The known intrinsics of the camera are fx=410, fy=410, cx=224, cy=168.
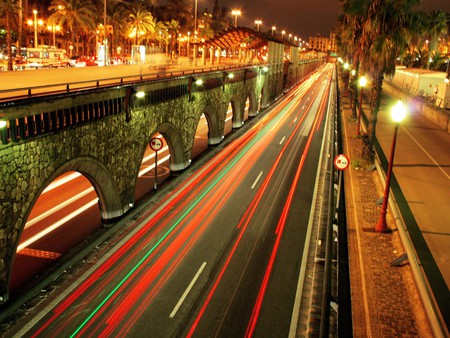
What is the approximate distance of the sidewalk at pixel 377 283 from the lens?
11.4 m

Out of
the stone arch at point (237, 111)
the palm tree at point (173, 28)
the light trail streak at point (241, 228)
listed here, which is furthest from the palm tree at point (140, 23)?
the light trail streak at point (241, 228)

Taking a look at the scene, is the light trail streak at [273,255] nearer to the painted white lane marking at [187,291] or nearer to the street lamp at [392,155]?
the painted white lane marking at [187,291]

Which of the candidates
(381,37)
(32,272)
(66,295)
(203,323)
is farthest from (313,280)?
(381,37)

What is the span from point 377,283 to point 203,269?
6.12 metres

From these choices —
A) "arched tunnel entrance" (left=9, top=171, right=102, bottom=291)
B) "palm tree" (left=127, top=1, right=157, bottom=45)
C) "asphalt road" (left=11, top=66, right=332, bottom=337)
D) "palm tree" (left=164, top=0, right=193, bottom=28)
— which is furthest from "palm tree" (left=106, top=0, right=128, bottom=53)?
"asphalt road" (left=11, top=66, right=332, bottom=337)

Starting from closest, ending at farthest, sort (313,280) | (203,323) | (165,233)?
(203,323), (313,280), (165,233)

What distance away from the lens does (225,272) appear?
15.2m

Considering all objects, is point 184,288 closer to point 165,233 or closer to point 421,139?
point 165,233

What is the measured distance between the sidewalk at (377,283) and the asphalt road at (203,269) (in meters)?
2.11

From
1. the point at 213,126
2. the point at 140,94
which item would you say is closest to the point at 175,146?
the point at 140,94

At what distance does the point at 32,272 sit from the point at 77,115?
6356 mm

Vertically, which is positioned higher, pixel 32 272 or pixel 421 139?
pixel 421 139

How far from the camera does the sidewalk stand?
11.4 metres

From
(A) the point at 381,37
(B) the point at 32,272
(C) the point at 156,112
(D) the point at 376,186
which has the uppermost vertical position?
(A) the point at 381,37
